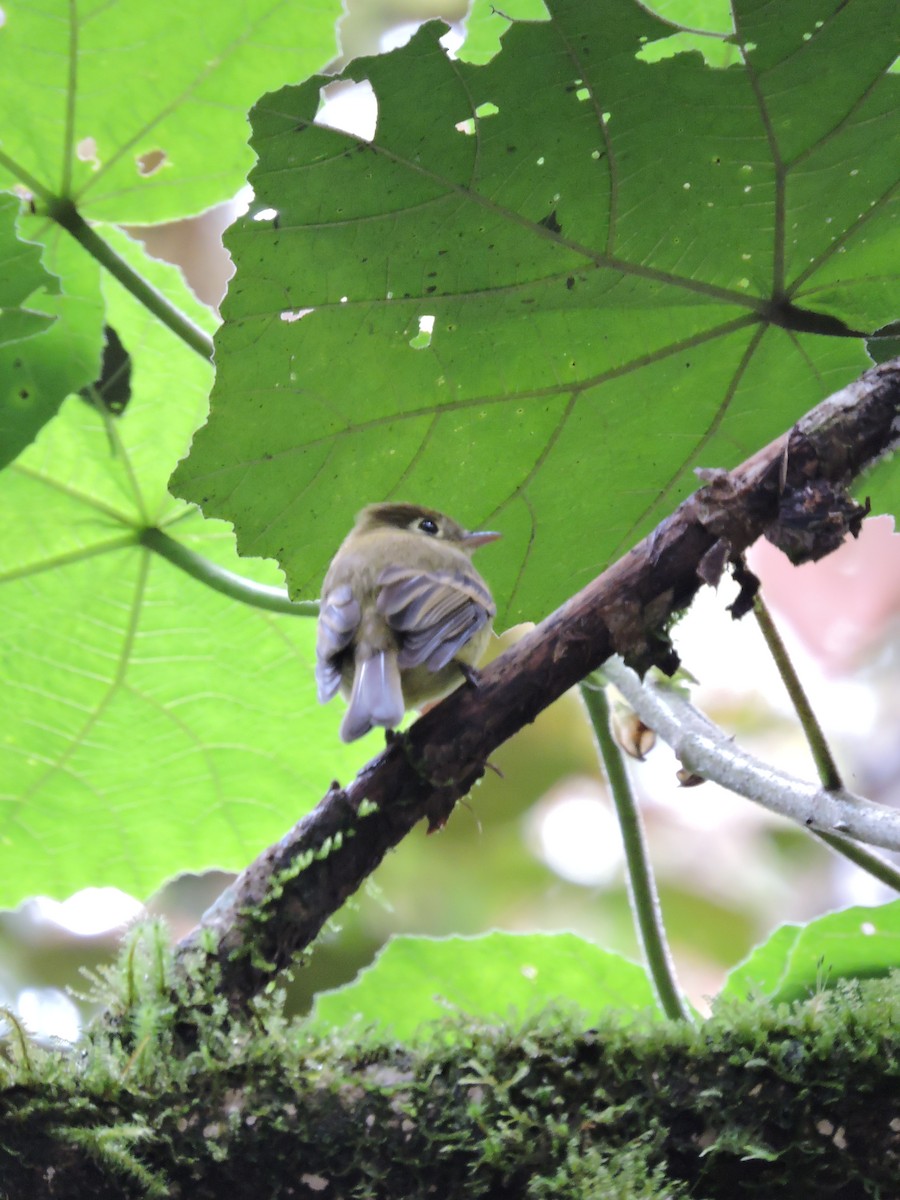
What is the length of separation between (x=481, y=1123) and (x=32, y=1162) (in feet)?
1.38

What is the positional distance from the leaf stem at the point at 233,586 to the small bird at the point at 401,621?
155 millimetres

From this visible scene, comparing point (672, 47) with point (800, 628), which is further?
point (800, 628)

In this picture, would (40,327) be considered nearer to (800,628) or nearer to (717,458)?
(717,458)

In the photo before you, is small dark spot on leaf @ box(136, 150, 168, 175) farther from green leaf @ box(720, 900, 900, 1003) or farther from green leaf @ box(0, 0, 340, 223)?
green leaf @ box(720, 900, 900, 1003)

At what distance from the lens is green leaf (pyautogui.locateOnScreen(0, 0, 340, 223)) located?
80.7 inches

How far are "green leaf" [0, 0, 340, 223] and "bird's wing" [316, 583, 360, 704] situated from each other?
836 mm

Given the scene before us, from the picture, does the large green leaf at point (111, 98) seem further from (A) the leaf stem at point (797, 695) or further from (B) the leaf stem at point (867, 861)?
(B) the leaf stem at point (867, 861)

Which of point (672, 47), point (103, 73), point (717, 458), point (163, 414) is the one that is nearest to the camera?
point (672, 47)

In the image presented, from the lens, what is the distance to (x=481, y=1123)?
117cm

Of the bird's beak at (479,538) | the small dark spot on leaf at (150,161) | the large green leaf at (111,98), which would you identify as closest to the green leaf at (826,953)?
the bird's beak at (479,538)

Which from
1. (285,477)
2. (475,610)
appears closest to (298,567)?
(285,477)

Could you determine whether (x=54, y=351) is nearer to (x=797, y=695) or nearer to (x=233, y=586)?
(x=233, y=586)

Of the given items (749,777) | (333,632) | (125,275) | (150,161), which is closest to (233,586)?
(333,632)

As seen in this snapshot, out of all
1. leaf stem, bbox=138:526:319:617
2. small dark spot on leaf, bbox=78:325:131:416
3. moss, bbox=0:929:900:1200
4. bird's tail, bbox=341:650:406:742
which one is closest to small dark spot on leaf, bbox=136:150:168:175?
small dark spot on leaf, bbox=78:325:131:416
